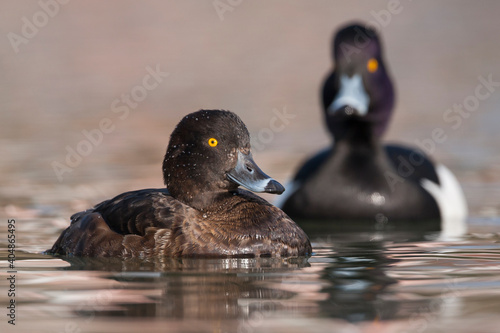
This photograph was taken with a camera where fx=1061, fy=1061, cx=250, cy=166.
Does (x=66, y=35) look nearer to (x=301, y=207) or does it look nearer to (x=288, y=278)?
(x=301, y=207)

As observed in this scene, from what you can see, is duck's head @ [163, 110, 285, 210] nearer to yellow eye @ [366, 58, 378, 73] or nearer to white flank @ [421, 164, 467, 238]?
white flank @ [421, 164, 467, 238]

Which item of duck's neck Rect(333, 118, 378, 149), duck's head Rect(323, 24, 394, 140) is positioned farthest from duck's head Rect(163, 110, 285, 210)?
duck's neck Rect(333, 118, 378, 149)

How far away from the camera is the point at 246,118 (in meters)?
15.9

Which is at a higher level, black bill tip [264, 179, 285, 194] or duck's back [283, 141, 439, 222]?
duck's back [283, 141, 439, 222]

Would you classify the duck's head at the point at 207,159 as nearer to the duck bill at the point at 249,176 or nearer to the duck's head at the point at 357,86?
the duck bill at the point at 249,176

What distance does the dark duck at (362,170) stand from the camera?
29.2 ft

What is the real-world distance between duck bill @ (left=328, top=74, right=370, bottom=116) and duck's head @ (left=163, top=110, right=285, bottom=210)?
2497 mm

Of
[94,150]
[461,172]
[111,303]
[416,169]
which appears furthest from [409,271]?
[94,150]

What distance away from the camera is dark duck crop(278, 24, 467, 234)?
8.89 meters

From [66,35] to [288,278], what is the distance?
17.7m

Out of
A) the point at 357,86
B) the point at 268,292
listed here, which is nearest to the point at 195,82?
the point at 357,86

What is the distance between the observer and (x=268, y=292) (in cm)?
526

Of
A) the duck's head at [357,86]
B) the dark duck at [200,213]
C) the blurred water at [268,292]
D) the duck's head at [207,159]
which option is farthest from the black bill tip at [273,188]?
the duck's head at [357,86]

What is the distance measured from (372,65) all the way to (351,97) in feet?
1.48
